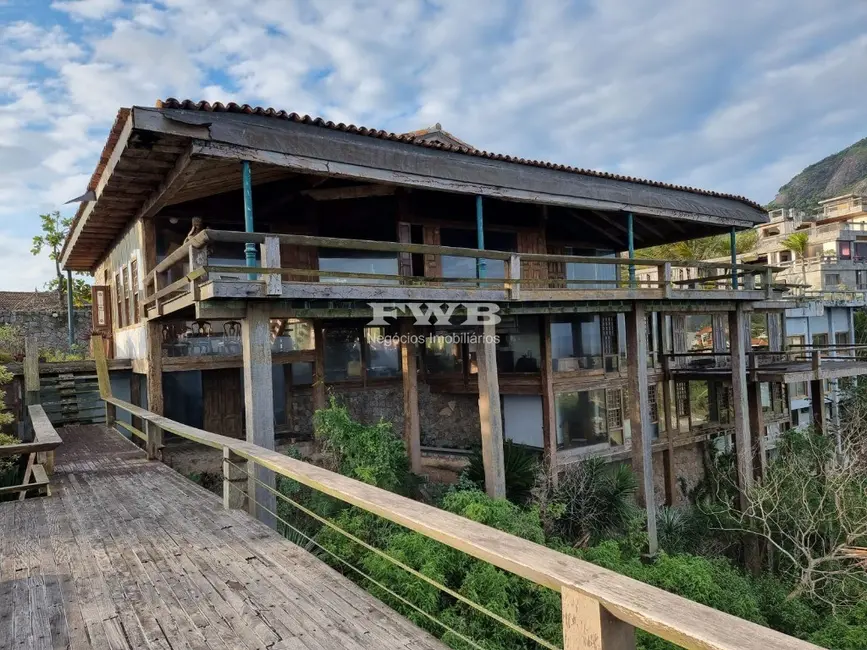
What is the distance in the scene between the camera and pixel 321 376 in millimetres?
11094

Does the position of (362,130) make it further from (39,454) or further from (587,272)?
(587,272)

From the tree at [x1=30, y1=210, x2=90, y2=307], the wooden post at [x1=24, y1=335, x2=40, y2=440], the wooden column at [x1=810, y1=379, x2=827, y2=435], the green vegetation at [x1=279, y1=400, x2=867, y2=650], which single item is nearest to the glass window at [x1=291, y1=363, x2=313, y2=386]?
the green vegetation at [x1=279, y1=400, x2=867, y2=650]

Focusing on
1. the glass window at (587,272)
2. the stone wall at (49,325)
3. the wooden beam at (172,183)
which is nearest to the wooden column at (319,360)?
the wooden beam at (172,183)

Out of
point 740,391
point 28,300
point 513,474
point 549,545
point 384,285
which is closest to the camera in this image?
point 384,285

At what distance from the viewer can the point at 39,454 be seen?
281 inches

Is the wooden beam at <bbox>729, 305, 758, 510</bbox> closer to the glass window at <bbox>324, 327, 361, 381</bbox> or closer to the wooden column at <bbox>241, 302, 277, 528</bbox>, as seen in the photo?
the glass window at <bbox>324, 327, 361, 381</bbox>

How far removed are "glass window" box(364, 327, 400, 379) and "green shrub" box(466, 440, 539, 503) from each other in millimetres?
2958

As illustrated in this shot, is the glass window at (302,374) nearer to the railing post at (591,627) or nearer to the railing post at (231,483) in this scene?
the railing post at (231,483)

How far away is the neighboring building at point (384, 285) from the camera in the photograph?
6.63 m

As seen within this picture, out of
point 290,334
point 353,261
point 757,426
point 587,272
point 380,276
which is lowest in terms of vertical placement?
point 757,426

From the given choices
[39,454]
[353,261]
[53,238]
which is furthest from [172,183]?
[53,238]

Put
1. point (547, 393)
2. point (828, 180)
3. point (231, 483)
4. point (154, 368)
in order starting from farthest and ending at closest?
point (828, 180), point (547, 393), point (154, 368), point (231, 483)

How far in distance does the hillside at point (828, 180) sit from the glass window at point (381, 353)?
90247 millimetres

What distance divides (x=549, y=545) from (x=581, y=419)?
5.04 metres
